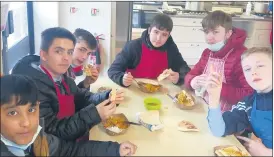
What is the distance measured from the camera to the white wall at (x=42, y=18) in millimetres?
726

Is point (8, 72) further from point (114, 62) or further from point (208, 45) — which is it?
→ point (208, 45)

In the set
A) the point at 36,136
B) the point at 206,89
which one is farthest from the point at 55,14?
the point at 206,89

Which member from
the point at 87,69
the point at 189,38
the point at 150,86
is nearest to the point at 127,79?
the point at 150,86

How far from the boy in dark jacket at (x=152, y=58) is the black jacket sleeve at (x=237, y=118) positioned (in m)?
0.20

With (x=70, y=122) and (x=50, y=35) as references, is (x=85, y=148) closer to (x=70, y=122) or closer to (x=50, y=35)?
(x=70, y=122)

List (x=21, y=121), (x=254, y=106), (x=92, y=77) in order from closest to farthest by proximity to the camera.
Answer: (x=21, y=121) → (x=254, y=106) → (x=92, y=77)

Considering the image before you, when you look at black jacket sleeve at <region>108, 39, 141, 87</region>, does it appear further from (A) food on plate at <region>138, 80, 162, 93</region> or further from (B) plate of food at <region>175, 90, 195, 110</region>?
(B) plate of food at <region>175, 90, 195, 110</region>

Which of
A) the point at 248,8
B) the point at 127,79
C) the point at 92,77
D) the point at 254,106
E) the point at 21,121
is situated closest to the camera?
the point at 21,121

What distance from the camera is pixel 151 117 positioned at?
2.85 ft

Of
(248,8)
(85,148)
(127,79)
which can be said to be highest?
(248,8)

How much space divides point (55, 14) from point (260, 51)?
0.50m

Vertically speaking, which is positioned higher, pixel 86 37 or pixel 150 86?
pixel 86 37

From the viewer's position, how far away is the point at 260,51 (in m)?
0.67

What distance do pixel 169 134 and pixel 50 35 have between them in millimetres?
401
